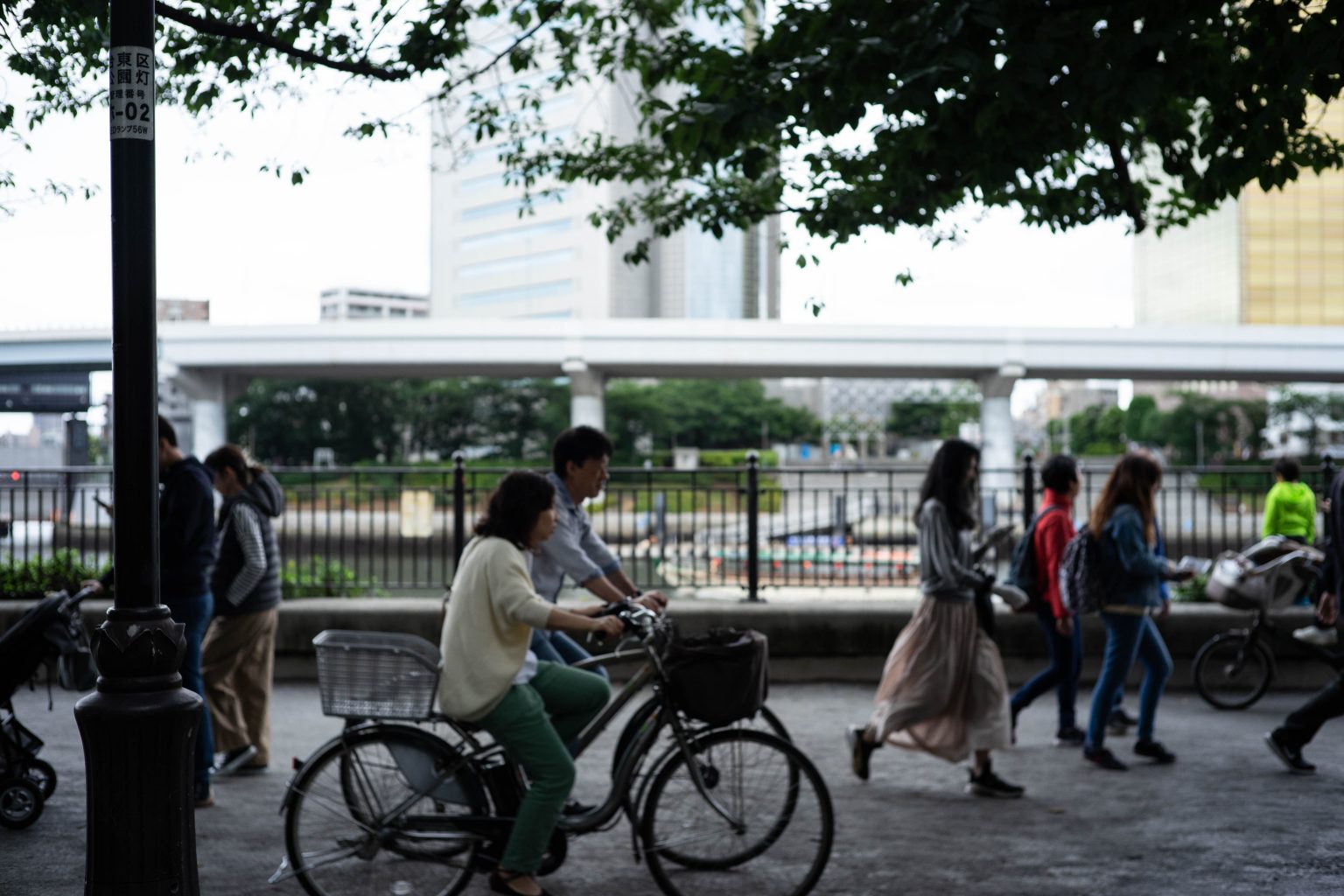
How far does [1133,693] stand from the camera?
9.91 meters

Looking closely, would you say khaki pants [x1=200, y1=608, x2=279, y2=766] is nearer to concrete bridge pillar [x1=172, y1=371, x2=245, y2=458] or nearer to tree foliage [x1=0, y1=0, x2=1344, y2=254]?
tree foliage [x1=0, y1=0, x2=1344, y2=254]

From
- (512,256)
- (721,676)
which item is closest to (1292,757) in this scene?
(721,676)

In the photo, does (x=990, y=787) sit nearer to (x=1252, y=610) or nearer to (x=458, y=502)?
(x=1252, y=610)

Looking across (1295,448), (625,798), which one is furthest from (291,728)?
(1295,448)

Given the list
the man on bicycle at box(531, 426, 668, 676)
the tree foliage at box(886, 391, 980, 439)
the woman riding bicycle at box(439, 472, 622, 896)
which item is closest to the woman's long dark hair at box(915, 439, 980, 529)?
the man on bicycle at box(531, 426, 668, 676)

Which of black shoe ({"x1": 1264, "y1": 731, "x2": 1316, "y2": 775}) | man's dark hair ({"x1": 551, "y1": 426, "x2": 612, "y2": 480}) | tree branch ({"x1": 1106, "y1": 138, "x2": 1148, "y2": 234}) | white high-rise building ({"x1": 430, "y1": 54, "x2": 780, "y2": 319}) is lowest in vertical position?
black shoe ({"x1": 1264, "y1": 731, "x2": 1316, "y2": 775})

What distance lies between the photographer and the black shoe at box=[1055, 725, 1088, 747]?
821 centimetres

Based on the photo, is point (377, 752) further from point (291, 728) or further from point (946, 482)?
point (291, 728)

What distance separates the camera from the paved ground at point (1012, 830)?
5348mm

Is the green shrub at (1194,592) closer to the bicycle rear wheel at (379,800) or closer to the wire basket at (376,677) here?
the bicycle rear wheel at (379,800)

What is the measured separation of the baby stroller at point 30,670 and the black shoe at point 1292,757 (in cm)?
611

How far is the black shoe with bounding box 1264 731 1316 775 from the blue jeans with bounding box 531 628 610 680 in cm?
398

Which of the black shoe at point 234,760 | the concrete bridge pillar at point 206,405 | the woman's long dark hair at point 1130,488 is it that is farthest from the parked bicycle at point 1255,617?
the concrete bridge pillar at point 206,405

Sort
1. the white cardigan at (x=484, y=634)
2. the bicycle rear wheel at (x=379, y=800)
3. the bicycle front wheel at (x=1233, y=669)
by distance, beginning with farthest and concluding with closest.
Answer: the bicycle front wheel at (x=1233, y=669), the bicycle rear wheel at (x=379, y=800), the white cardigan at (x=484, y=634)
